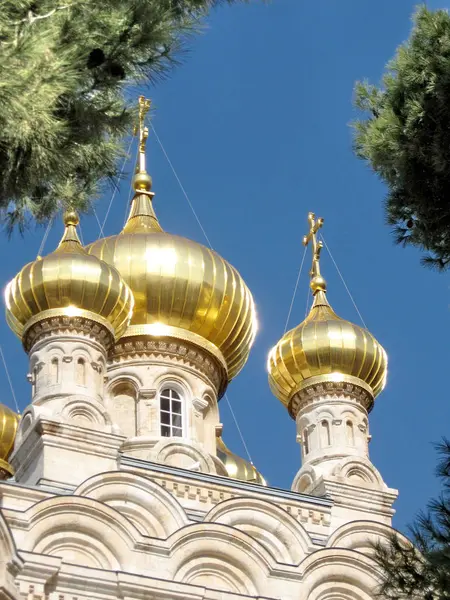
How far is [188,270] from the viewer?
20.8m

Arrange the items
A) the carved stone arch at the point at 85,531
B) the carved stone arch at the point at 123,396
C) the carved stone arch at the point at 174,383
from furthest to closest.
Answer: the carved stone arch at the point at 174,383 < the carved stone arch at the point at 123,396 < the carved stone arch at the point at 85,531

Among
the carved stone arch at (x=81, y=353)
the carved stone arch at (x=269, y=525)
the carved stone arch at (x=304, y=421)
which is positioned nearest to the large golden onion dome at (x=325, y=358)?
the carved stone arch at (x=304, y=421)

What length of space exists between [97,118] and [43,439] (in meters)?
8.90

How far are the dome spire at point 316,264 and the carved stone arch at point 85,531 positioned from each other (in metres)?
6.29

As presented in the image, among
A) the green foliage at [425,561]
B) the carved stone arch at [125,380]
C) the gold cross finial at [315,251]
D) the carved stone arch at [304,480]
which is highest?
the gold cross finial at [315,251]

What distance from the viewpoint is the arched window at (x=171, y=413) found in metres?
20.2

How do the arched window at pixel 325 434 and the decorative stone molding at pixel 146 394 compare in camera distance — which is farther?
the decorative stone molding at pixel 146 394

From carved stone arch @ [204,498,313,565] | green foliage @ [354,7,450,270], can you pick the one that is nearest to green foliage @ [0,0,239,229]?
green foliage @ [354,7,450,270]

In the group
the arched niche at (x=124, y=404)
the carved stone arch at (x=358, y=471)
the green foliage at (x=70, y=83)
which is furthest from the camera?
the arched niche at (x=124, y=404)

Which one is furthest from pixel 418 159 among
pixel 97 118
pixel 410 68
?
pixel 97 118

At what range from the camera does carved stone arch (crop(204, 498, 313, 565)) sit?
703 inches

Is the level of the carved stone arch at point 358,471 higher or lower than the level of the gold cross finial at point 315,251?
lower

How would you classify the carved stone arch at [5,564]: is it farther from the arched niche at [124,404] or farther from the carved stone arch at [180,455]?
the arched niche at [124,404]

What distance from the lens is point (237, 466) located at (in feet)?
79.6
